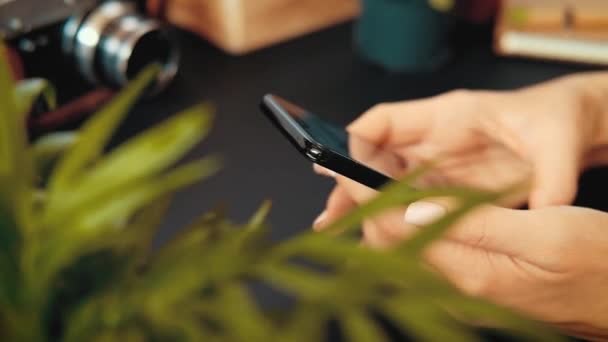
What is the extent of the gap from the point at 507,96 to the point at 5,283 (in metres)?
0.43

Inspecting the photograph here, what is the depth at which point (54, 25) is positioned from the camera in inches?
22.7

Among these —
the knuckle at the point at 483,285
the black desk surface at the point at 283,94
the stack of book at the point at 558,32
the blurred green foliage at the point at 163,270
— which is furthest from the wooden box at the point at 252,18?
the blurred green foliage at the point at 163,270

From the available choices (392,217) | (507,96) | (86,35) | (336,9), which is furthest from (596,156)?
(86,35)

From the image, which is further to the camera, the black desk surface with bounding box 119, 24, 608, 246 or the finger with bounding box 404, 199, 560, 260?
the black desk surface with bounding box 119, 24, 608, 246

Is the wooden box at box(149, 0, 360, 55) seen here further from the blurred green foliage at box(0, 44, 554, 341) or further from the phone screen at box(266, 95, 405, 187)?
the blurred green foliage at box(0, 44, 554, 341)

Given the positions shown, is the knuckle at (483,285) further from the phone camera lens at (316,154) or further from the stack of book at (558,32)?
the stack of book at (558,32)

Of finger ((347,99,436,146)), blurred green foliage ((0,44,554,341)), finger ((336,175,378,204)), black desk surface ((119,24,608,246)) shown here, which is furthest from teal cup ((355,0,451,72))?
blurred green foliage ((0,44,554,341))

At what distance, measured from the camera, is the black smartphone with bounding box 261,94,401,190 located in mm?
350

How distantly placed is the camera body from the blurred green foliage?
1.37ft

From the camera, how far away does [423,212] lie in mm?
366

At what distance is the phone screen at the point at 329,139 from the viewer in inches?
14.5

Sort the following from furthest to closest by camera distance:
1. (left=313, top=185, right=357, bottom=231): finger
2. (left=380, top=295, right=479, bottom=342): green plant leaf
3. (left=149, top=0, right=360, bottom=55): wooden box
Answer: (left=149, top=0, right=360, bottom=55): wooden box
(left=313, top=185, right=357, bottom=231): finger
(left=380, top=295, right=479, bottom=342): green plant leaf

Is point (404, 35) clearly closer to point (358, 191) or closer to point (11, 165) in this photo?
Result: point (358, 191)

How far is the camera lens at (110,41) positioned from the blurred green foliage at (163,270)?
1.35 feet
